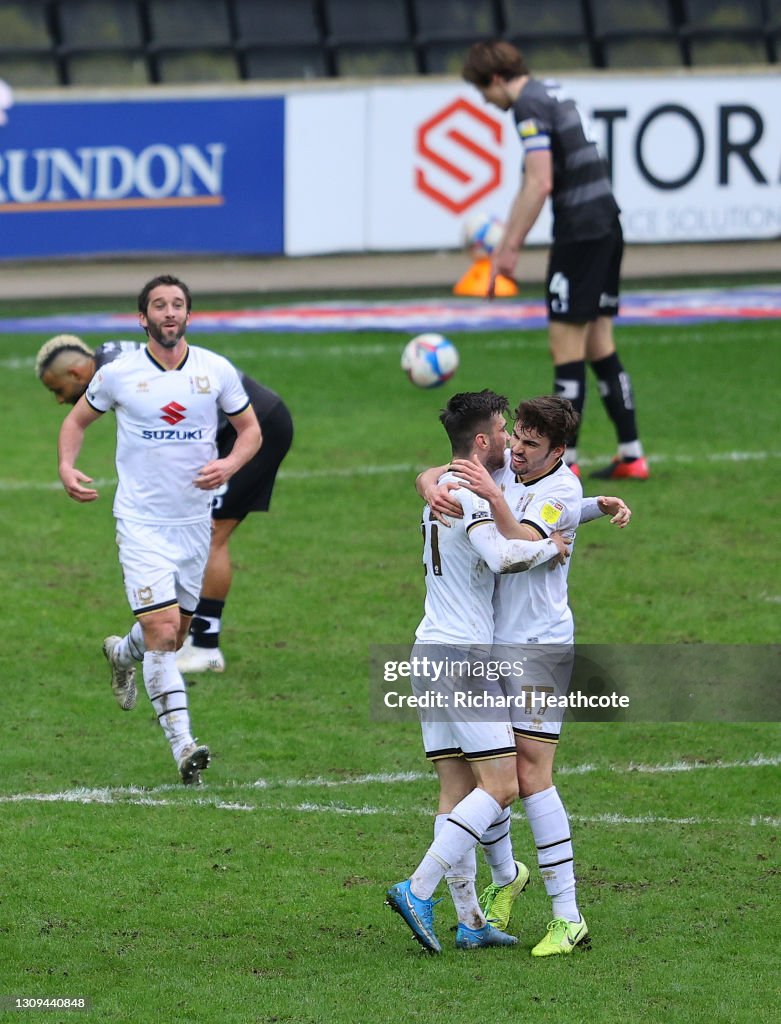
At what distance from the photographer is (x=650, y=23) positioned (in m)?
23.9

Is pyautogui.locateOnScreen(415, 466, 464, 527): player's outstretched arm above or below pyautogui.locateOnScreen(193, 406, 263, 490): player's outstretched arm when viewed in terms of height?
below

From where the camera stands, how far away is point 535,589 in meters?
5.45

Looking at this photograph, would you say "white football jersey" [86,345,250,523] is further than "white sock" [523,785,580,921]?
Yes

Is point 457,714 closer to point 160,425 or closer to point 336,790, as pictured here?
point 336,790

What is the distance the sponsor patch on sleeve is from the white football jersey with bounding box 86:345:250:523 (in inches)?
86.2

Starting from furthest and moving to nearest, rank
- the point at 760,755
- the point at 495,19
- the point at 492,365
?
the point at 495,19, the point at 492,365, the point at 760,755

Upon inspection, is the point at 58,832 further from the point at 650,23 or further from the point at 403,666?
the point at 650,23

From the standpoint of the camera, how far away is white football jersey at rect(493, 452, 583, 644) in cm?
541

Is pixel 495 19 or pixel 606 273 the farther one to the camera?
pixel 495 19

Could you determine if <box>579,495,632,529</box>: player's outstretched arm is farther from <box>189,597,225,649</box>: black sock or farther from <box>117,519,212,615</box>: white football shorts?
<box>189,597,225,649</box>: black sock

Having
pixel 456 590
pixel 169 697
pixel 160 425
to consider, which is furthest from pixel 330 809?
pixel 160 425

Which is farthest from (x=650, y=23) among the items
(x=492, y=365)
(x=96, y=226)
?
(x=492, y=365)

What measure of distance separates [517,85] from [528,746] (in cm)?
650

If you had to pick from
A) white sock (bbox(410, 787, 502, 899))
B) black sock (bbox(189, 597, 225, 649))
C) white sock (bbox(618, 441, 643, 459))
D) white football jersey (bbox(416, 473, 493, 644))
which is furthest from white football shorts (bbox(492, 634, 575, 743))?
white sock (bbox(618, 441, 643, 459))
